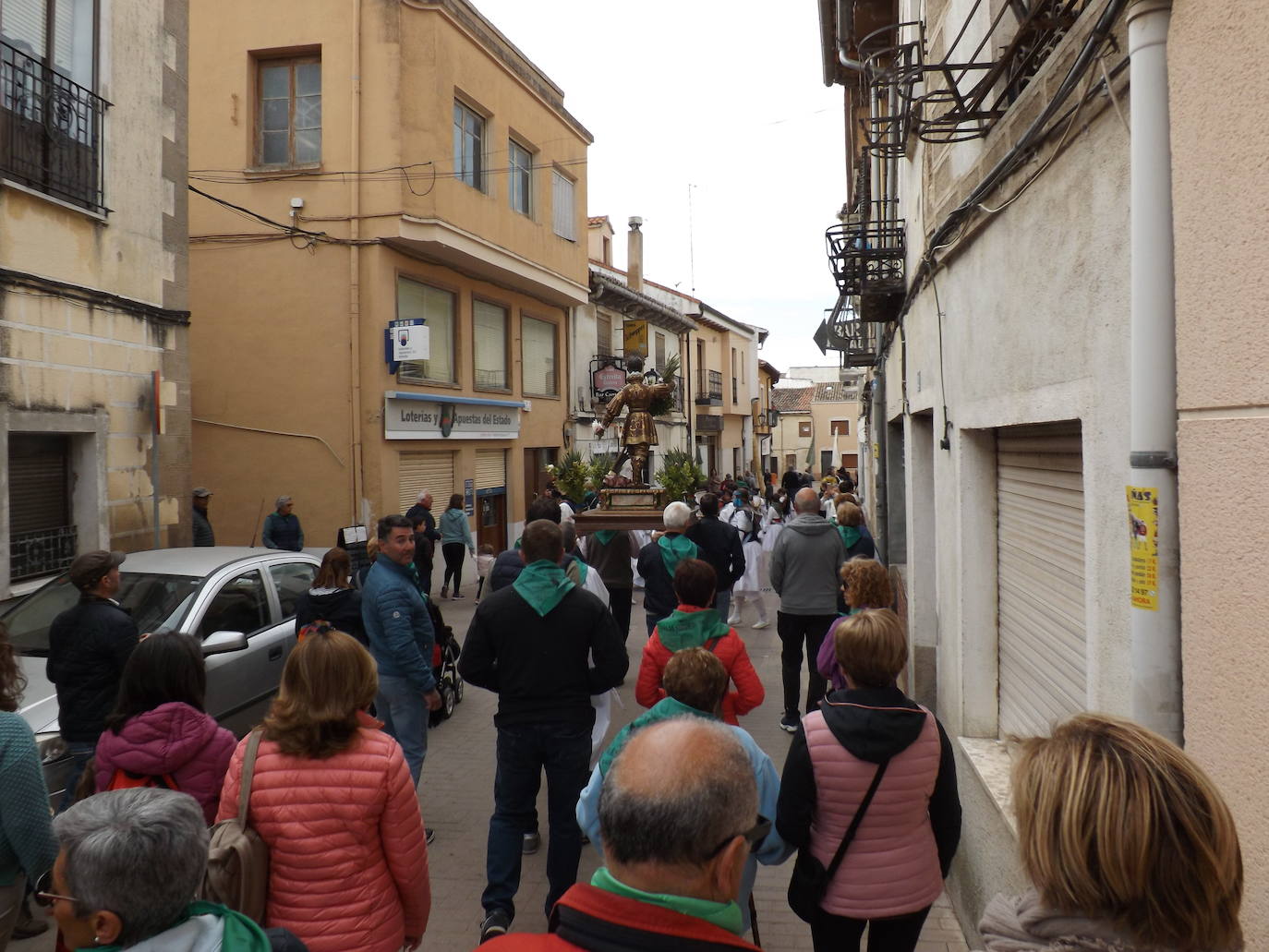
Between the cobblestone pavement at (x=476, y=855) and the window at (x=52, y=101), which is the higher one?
the window at (x=52, y=101)

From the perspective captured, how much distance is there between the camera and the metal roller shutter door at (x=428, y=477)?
1429cm

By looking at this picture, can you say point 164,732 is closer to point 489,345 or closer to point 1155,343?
point 1155,343

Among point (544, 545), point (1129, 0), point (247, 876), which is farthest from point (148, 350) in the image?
point (1129, 0)

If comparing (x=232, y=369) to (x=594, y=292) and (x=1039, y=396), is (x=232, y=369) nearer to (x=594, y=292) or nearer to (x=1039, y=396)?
(x=594, y=292)

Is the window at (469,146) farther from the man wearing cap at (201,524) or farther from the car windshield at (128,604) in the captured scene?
the car windshield at (128,604)

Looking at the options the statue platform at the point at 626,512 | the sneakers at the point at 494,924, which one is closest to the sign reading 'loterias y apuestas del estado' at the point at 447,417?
the statue platform at the point at 626,512

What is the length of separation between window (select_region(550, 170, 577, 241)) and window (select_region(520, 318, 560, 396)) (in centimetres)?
193

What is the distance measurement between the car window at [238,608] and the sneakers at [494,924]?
292 cm

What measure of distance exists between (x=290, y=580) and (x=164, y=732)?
3.81 m


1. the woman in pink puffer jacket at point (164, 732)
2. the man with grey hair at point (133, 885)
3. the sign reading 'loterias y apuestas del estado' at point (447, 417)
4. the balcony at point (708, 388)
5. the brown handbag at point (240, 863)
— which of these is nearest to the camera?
the man with grey hair at point (133, 885)

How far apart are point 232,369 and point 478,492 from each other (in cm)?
478

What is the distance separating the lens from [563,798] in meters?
4.13

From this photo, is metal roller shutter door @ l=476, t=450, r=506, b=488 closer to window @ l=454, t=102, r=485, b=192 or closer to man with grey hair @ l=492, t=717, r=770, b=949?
window @ l=454, t=102, r=485, b=192

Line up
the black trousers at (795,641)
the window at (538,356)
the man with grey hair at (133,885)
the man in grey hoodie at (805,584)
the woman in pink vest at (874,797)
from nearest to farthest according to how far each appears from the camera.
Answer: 1. the man with grey hair at (133,885)
2. the woman in pink vest at (874,797)
3. the man in grey hoodie at (805,584)
4. the black trousers at (795,641)
5. the window at (538,356)
